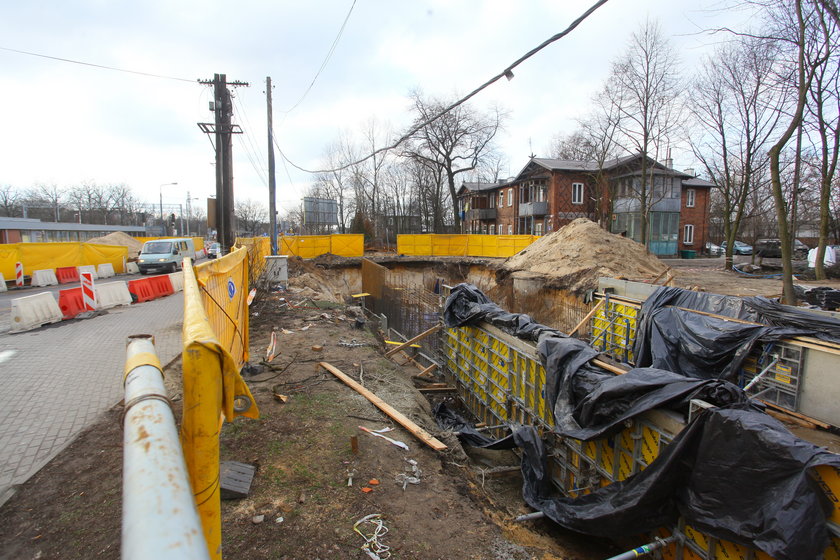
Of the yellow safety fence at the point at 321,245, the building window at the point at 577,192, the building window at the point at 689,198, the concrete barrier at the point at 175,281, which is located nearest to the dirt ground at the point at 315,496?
the concrete barrier at the point at 175,281

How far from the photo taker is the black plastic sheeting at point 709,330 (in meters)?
6.71

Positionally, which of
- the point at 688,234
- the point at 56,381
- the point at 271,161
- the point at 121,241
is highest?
the point at 271,161

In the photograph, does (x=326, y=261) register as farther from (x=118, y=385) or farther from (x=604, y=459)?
(x=604, y=459)

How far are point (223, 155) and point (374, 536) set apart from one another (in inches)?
718

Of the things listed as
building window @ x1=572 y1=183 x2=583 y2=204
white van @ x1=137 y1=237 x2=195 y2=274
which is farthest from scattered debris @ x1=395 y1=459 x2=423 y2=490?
building window @ x1=572 y1=183 x2=583 y2=204

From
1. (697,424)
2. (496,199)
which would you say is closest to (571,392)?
(697,424)

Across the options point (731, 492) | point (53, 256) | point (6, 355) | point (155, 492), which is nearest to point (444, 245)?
point (53, 256)

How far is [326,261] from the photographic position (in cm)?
2620

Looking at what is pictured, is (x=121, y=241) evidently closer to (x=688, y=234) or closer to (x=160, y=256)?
(x=160, y=256)

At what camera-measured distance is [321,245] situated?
28953 mm

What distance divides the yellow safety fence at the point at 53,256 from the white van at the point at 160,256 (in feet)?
7.28

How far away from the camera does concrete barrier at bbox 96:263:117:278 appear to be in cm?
2211

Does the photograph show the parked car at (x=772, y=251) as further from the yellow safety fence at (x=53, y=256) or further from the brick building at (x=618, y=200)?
the yellow safety fence at (x=53, y=256)

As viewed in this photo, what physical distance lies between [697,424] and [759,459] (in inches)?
18.7
